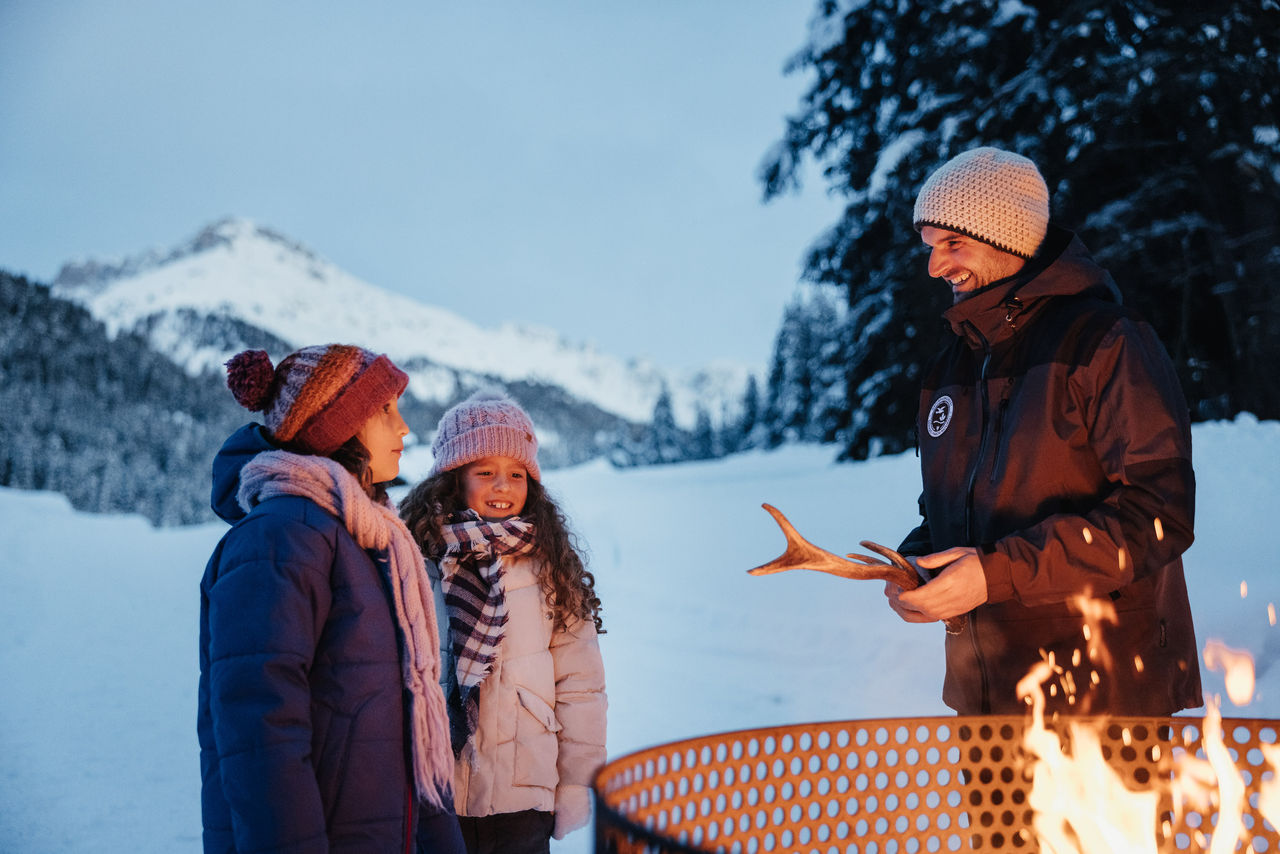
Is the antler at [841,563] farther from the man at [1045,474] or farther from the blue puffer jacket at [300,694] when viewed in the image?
the blue puffer jacket at [300,694]

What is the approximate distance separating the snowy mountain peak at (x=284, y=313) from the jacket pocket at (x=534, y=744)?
10.4m

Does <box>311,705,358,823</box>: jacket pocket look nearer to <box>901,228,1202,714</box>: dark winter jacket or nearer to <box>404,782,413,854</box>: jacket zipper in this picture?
<box>404,782,413,854</box>: jacket zipper

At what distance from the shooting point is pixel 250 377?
7.43ft

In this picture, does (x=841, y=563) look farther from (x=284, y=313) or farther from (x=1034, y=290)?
(x=284, y=313)

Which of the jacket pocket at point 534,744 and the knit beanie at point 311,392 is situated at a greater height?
the knit beanie at point 311,392

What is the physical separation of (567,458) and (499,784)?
19363 mm

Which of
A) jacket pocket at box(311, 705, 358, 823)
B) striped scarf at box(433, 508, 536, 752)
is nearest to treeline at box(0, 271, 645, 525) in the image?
striped scarf at box(433, 508, 536, 752)

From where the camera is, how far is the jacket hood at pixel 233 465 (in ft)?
7.50

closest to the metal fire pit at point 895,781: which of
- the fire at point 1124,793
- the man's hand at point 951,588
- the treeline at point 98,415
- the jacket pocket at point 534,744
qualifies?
the fire at point 1124,793

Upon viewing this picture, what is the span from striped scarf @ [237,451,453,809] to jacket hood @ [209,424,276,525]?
107mm

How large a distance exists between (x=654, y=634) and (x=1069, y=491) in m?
6.41

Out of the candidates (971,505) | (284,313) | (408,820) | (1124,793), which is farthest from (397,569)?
(284,313)

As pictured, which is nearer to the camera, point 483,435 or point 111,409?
point 483,435

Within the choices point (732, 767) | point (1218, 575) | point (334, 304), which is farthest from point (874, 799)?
point (334, 304)
